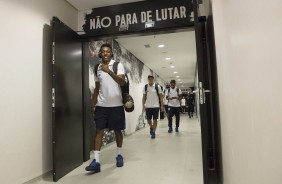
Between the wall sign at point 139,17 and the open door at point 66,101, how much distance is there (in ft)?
1.38

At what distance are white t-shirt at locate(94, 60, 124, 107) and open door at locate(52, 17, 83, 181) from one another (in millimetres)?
377

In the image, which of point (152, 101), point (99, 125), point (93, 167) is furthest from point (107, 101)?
point (152, 101)

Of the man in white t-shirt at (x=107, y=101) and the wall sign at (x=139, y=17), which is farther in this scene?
the wall sign at (x=139, y=17)

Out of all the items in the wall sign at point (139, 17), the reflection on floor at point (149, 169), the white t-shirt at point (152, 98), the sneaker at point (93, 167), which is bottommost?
the reflection on floor at point (149, 169)

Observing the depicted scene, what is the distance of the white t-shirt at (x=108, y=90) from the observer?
2.79 m

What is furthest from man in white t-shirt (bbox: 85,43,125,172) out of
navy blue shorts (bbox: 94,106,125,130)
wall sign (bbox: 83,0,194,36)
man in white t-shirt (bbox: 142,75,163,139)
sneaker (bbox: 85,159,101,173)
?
man in white t-shirt (bbox: 142,75,163,139)

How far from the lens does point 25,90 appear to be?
2.34 metres

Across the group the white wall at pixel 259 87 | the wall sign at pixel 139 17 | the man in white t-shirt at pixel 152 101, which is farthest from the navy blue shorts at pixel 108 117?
the man in white t-shirt at pixel 152 101

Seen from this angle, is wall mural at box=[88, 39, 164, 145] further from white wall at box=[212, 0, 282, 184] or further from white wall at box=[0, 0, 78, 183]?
white wall at box=[212, 0, 282, 184]

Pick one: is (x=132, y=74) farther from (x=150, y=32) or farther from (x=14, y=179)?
(x=14, y=179)

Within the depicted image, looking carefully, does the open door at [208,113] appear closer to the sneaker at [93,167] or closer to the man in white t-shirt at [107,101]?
the man in white t-shirt at [107,101]

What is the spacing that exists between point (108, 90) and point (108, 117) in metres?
0.34

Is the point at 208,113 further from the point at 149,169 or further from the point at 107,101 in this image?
the point at 107,101

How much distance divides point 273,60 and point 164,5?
2765 mm
